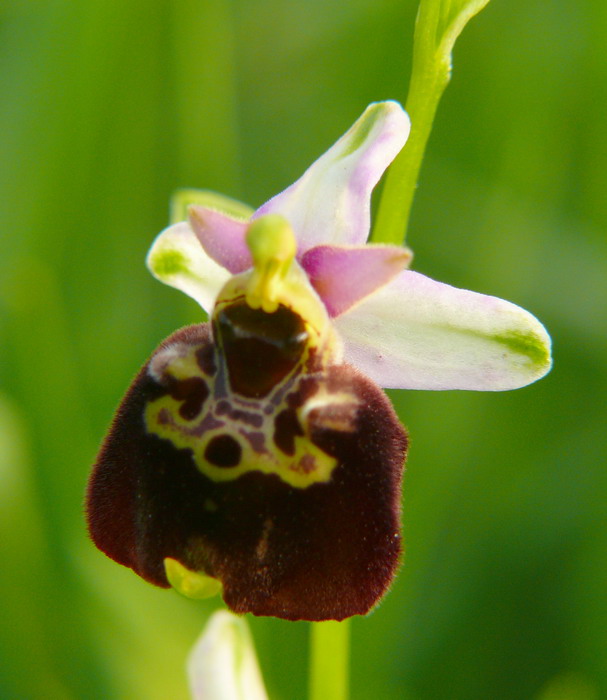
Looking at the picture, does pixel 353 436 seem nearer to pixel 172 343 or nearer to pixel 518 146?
pixel 172 343

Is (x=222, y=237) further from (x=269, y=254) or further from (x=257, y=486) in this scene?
(x=257, y=486)

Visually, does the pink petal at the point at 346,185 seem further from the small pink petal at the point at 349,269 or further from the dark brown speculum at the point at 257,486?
the dark brown speculum at the point at 257,486

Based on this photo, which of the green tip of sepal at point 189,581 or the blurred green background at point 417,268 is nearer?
the green tip of sepal at point 189,581

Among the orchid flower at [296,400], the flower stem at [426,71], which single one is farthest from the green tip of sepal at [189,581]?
the flower stem at [426,71]

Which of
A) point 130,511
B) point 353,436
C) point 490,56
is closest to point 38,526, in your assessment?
point 130,511

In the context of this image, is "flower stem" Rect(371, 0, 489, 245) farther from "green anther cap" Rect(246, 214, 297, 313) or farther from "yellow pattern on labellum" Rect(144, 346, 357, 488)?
"yellow pattern on labellum" Rect(144, 346, 357, 488)

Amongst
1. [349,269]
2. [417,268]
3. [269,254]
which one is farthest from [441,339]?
[417,268]
